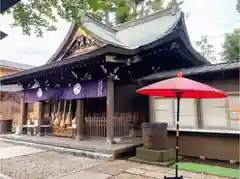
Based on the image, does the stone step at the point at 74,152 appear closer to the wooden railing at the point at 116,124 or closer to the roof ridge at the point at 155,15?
the wooden railing at the point at 116,124

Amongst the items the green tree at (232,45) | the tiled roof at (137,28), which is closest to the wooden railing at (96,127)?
the tiled roof at (137,28)

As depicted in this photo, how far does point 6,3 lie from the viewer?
1.62 meters

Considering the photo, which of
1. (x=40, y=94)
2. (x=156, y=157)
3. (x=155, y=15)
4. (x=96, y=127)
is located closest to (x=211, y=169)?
(x=156, y=157)

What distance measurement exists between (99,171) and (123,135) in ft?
10.1

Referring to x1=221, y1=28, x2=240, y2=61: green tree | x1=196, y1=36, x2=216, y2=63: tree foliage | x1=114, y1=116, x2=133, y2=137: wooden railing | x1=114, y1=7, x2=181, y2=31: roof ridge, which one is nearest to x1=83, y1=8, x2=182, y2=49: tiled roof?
x1=114, y1=7, x2=181, y2=31: roof ridge

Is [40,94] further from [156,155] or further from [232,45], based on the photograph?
[232,45]

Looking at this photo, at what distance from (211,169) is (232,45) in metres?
15.2

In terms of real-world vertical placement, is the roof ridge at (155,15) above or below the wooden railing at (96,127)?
above

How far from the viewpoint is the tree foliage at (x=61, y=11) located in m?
2.01

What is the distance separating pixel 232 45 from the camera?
16797 mm

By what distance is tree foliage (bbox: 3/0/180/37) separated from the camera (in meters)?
2.01

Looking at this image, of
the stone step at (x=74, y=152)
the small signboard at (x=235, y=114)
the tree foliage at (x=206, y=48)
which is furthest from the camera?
the tree foliage at (x=206, y=48)

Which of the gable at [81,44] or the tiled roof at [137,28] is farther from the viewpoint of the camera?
the tiled roof at [137,28]

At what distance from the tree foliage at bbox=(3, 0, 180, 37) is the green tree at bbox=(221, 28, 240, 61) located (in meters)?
14.8
